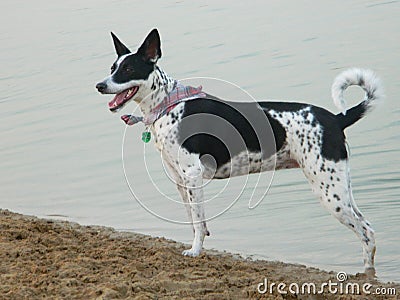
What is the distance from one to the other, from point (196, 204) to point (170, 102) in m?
0.75

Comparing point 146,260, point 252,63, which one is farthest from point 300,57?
point 146,260

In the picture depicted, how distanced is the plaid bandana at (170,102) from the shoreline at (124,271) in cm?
93

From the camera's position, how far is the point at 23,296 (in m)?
4.94

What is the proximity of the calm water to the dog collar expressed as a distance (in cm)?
115

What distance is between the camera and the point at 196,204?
6.43 m

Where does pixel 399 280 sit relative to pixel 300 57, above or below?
below

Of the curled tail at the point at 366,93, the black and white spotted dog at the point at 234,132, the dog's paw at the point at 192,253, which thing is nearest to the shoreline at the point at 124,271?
the dog's paw at the point at 192,253

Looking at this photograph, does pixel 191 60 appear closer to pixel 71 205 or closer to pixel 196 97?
pixel 71 205

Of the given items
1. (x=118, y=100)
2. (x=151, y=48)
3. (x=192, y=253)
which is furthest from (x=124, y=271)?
(x=151, y=48)

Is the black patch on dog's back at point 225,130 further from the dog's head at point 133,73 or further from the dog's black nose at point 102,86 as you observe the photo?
the dog's black nose at point 102,86

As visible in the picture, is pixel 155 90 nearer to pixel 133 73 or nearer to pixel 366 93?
pixel 133 73

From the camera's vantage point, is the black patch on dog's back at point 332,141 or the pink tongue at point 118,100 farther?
the pink tongue at point 118,100

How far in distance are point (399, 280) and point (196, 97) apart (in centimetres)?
194

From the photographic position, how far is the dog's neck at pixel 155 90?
6402 millimetres
